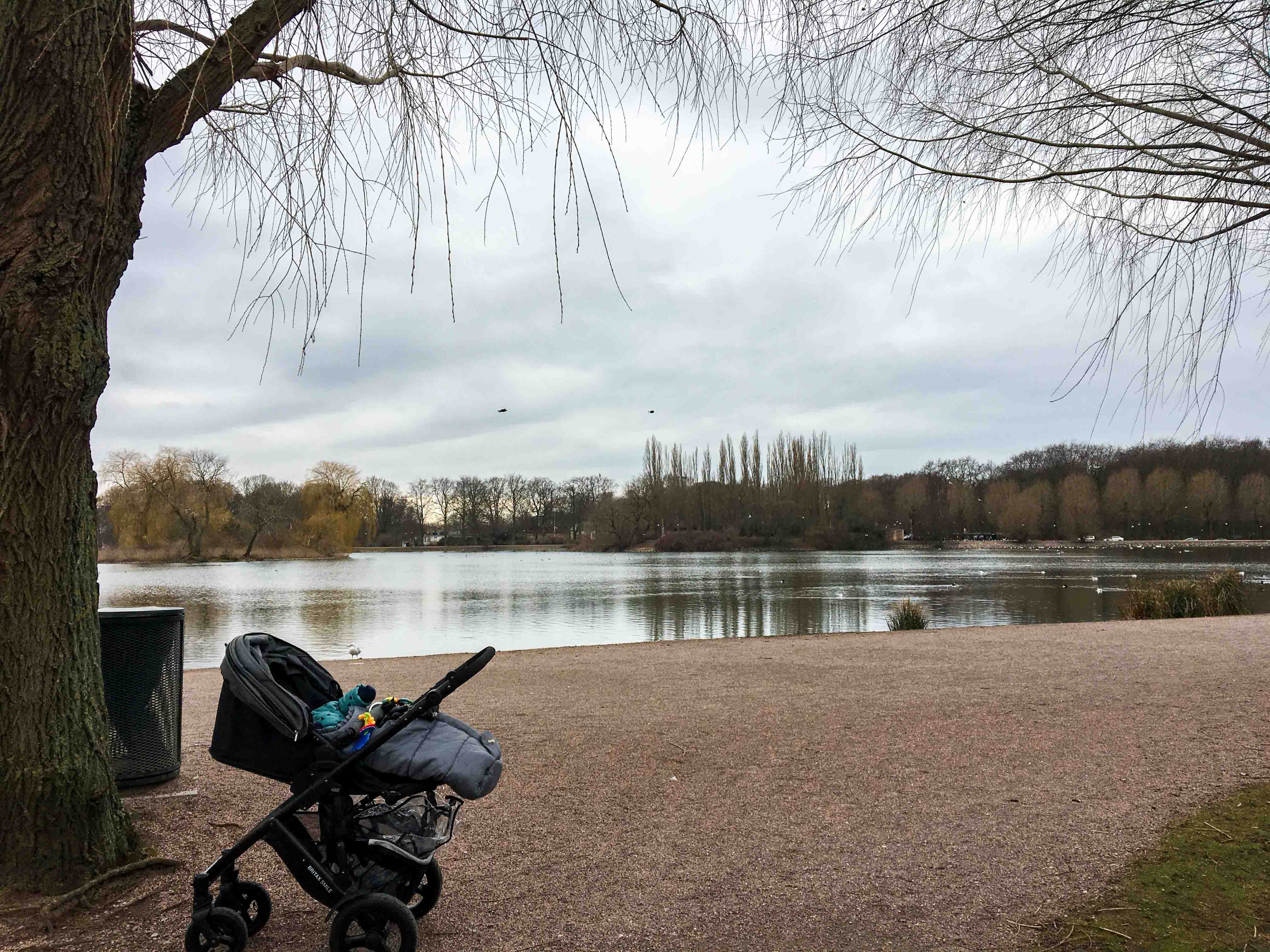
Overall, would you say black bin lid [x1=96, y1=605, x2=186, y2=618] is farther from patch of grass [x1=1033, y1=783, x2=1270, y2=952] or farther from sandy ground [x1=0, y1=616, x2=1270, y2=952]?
patch of grass [x1=1033, y1=783, x2=1270, y2=952]

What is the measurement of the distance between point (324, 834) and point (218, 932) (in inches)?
17.2

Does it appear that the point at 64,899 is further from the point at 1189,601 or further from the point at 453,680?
the point at 1189,601

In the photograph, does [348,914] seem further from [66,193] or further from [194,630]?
[194,630]

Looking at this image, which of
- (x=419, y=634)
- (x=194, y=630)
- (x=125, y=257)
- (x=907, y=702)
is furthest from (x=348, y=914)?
(x=194, y=630)

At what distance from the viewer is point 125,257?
3273 millimetres

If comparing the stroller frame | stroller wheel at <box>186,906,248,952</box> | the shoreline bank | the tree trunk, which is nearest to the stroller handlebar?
the stroller frame

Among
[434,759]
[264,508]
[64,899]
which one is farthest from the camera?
[264,508]

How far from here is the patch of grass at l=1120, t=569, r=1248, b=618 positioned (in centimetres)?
1527

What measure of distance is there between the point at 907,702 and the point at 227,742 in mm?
5464

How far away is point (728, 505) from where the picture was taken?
80875mm

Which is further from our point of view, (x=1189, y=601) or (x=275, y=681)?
(x=1189, y=601)

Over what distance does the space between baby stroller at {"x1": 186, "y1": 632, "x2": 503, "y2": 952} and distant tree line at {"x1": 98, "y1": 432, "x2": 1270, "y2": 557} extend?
2288 inches

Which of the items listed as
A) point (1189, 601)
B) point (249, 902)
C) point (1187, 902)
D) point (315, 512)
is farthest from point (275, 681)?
point (315, 512)

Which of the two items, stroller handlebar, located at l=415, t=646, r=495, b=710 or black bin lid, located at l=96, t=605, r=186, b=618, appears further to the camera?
black bin lid, located at l=96, t=605, r=186, b=618
